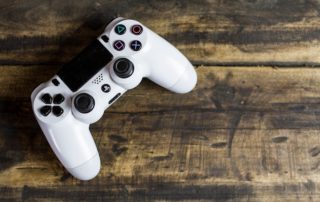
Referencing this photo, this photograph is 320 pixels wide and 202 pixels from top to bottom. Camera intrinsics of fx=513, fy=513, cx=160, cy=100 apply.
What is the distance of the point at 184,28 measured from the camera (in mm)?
768

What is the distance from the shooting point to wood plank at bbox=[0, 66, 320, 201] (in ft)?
2.41

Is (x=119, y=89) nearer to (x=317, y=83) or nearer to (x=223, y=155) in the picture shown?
(x=223, y=155)

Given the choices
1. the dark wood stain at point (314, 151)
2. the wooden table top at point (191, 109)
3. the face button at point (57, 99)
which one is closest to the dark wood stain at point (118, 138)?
the wooden table top at point (191, 109)

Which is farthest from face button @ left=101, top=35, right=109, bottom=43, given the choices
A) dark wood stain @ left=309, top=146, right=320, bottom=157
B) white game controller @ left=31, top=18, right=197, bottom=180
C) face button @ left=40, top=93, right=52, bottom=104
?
dark wood stain @ left=309, top=146, right=320, bottom=157

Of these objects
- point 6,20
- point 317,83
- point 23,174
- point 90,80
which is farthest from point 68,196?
point 317,83

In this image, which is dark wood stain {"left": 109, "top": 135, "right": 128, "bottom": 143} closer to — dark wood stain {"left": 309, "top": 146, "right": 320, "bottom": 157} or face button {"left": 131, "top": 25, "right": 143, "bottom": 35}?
face button {"left": 131, "top": 25, "right": 143, "bottom": 35}

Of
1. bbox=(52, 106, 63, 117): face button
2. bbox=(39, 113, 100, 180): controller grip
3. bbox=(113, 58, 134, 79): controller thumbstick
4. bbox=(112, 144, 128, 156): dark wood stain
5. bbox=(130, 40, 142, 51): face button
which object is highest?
bbox=(130, 40, 142, 51): face button

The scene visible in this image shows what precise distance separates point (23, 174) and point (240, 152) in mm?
314

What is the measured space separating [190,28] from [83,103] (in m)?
0.21

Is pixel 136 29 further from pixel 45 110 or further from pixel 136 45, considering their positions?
pixel 45 110

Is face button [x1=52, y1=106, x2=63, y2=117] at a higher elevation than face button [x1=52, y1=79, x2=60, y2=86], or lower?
lower

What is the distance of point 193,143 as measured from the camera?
0.74 metres

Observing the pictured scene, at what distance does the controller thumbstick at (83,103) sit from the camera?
664mm

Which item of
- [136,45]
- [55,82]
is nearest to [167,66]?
[136,45]
